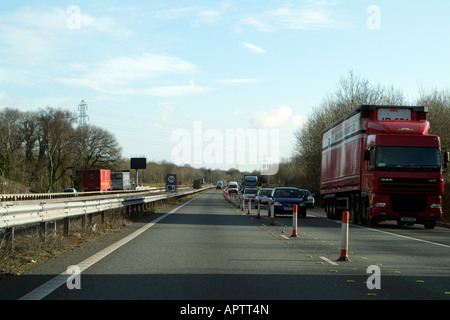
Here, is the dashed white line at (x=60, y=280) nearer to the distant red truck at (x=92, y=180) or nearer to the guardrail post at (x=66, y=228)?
the guardrail post at (x=66, y=228)

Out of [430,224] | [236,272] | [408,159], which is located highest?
[408,159]

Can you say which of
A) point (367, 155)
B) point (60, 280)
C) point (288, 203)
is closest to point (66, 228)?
point (60, 280)

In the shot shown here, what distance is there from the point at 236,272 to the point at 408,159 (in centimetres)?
1396

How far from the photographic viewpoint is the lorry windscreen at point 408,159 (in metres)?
21.3

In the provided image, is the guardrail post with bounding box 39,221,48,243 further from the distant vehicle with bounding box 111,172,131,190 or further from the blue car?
the distant vehicle with bounding box 111,172,131,190

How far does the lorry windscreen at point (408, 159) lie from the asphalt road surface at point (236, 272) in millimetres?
6531

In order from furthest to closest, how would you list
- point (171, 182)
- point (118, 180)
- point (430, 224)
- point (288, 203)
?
point (118, 180), point (171, 182), point (288, 203), point (430, 224)

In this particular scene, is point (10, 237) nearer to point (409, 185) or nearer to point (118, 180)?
point (409, 185)

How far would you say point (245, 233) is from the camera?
17562mm

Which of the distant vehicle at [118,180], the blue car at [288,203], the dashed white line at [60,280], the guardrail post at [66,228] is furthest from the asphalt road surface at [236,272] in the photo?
the distant vehicle at [118,180]

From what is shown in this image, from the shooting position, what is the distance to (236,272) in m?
9.25

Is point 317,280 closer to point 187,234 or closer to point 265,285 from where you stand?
point 265,285

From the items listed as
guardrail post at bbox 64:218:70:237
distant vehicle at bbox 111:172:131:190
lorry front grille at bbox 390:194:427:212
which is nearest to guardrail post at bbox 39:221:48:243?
guardrail post at bbox 64:218:70:237
